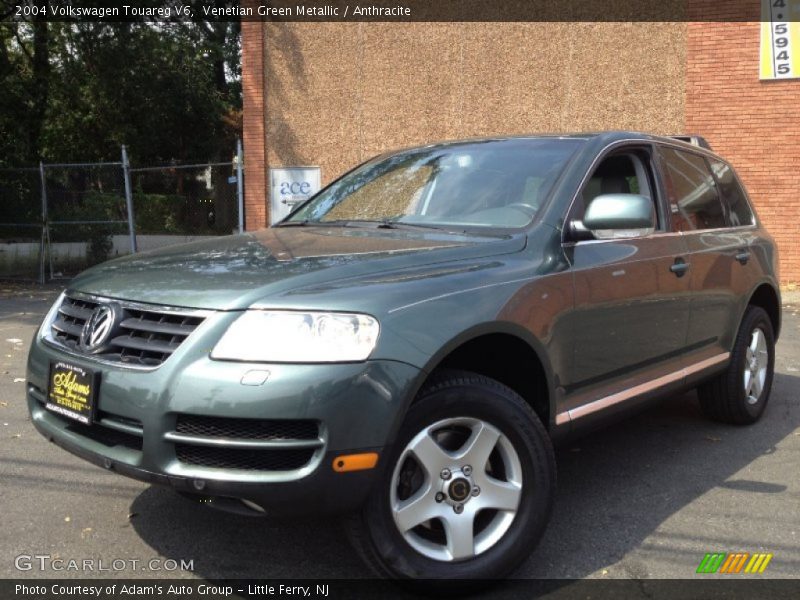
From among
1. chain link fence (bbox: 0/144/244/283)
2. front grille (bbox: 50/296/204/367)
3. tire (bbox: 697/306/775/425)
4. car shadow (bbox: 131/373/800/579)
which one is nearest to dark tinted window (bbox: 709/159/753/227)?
tire (bbox: 697/306/775/425)

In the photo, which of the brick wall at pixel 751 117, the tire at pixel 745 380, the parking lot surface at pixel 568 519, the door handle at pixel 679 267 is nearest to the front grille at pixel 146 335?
the parking lot surface at pixel 568 519

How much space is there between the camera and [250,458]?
2.49m

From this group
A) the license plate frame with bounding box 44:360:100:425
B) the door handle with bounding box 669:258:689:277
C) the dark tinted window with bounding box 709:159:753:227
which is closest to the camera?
the license plate frame with bounding box 44:360:100:425

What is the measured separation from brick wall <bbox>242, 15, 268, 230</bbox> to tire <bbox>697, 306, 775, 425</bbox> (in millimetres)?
10407

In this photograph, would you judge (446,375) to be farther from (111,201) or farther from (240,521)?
(111,201)

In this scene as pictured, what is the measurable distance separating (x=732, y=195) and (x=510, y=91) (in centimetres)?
886

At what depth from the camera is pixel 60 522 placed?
11.6ft

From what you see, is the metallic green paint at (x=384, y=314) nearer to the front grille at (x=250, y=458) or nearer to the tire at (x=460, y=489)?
the front grille at (x=250, y=458)

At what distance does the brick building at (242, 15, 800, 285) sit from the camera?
12719 millimetres

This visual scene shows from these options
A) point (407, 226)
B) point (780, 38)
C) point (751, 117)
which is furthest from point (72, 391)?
point (780, 38)

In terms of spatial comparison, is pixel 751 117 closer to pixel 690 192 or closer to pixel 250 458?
pixel 690 192

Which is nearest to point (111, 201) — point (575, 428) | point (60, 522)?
point (60, 522)

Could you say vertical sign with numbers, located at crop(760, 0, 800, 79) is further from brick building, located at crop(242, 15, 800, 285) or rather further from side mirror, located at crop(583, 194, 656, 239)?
side mirror, located at crop(583, 194, 656, 239)

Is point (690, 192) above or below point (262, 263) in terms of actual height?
above
